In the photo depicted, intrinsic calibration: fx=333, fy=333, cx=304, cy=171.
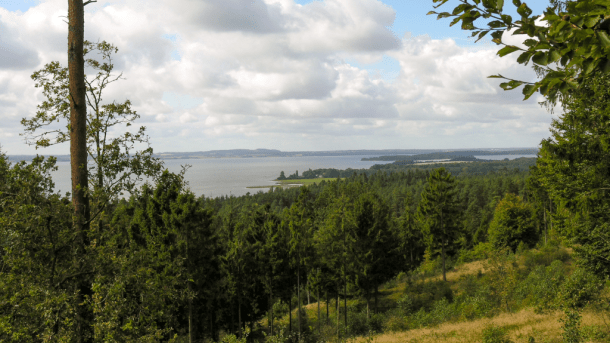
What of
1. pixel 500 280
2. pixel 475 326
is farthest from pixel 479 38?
pixel 500 280

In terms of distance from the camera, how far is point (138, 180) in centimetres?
705

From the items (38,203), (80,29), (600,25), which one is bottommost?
(38,203)

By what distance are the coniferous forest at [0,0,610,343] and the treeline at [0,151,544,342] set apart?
0.04 metres

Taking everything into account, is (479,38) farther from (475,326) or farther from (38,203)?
(475,326)

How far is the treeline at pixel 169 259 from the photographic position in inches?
189

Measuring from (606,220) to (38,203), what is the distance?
1871 cm

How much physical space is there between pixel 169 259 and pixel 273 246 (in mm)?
11138

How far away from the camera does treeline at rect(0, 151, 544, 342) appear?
4793 mm

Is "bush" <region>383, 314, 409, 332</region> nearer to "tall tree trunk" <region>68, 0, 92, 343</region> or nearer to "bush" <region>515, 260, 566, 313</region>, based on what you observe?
"bush" <region>515, 260, 566, 313</region>

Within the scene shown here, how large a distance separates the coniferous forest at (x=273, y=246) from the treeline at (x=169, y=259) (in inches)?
1.4

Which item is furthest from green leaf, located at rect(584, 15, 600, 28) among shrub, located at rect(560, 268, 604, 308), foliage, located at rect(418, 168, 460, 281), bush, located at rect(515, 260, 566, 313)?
foliage, located at rect(418, 168, 460, 281)

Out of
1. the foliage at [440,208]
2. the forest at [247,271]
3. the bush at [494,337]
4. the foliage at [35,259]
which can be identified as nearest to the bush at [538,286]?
the forest at [247,271]

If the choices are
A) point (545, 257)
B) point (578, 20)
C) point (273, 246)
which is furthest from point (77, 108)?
point (545, 257)

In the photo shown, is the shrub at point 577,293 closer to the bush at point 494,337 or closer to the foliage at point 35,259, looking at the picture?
the bush at point 494,337
